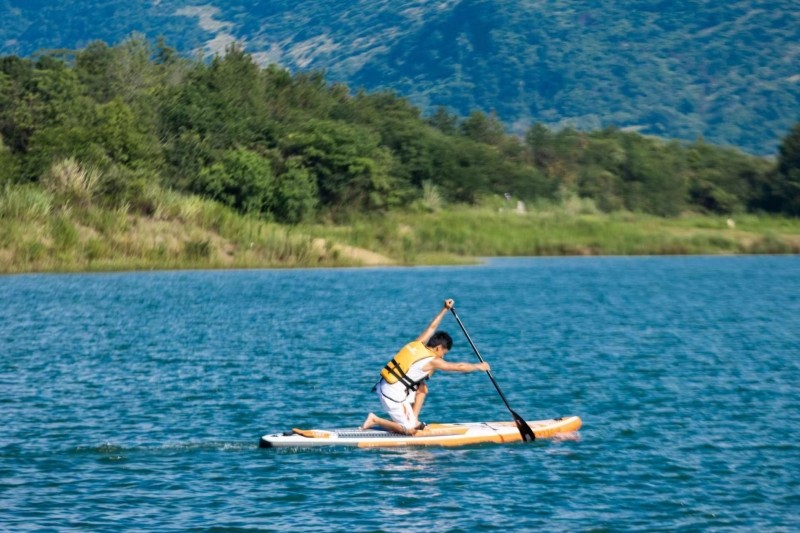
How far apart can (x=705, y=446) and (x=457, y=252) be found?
5834 centimetres

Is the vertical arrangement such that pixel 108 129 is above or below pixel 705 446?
above

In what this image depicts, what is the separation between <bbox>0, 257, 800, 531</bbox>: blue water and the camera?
18.2m

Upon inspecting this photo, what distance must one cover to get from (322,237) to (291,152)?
15756 millimetres

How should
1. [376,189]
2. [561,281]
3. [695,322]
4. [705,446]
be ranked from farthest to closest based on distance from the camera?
[376,189]
[561,281]
[695,322]
[705,446]

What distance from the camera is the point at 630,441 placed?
22.7 m

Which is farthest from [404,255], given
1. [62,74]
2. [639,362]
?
[639,362]

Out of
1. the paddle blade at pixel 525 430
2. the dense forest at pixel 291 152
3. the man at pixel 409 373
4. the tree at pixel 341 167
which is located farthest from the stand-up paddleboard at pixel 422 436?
the tree at pixel 341 167

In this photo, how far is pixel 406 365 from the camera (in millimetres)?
22000

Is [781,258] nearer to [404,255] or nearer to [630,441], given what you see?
[404,255]

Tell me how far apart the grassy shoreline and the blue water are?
28.0 ft

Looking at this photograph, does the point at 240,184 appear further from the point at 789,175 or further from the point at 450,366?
the point at 450,366

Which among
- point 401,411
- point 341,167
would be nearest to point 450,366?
point 401,411

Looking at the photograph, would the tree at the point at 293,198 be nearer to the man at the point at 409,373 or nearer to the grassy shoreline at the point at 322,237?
the grassy shoreline at the point at 322,237

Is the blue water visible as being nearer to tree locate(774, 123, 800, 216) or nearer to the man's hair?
the man's hair
